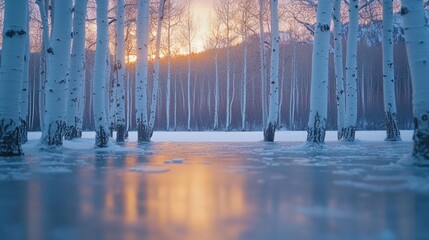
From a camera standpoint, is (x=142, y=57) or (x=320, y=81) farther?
(x=142, y=57)

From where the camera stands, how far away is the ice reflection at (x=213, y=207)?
5.25 ft

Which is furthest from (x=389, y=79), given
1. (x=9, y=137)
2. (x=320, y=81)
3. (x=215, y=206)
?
(x=215, y=206)

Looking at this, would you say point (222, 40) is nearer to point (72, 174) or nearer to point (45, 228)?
point (72, 174)

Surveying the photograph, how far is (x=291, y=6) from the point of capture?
15.1 meters

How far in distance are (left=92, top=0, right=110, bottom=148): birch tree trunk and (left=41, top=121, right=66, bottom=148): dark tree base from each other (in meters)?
0.92

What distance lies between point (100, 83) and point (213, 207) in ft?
22.8

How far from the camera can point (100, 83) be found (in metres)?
8.42

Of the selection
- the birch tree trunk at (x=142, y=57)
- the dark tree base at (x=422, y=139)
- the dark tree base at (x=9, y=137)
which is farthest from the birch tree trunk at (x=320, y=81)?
the birch tree trunk at (x=142, y=57)

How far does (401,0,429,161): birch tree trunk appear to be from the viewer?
14.0 feet

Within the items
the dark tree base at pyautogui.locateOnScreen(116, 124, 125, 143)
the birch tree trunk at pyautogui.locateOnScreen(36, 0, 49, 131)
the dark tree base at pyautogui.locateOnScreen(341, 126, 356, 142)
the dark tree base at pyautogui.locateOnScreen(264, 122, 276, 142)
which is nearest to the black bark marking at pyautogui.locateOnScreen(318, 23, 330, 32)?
the dark tree base at pyautogui.locateOnScreen(341, 126, 356, 142)

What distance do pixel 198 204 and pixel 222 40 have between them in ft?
94.8

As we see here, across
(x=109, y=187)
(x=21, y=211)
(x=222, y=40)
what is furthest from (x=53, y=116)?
(x=222, y=40)

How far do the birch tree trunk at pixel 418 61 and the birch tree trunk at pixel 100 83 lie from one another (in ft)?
20.4

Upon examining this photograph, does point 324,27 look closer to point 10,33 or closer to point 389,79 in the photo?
point 389,79
